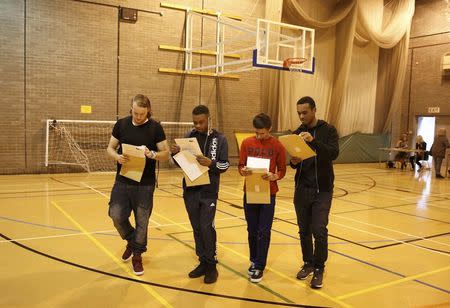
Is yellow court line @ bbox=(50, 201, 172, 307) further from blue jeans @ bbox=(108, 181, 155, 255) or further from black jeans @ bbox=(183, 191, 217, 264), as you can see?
black jeans @ bbox=(183, 191, 217, 264)

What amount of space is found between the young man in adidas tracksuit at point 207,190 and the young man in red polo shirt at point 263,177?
0.24 meters

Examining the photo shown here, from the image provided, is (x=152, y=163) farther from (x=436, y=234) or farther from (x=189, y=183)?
(x=436, y=234)

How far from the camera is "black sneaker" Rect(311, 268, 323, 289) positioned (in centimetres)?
397

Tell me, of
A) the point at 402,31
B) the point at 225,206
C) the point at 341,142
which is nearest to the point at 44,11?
the point at 225,206

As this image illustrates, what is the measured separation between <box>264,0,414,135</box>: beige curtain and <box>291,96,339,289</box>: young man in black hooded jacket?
11127 millimetres

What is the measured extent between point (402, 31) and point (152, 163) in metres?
16.4

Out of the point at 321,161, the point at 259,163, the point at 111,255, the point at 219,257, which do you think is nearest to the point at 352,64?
the point at 219,257

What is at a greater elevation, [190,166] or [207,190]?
[190,166]

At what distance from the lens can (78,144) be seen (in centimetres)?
1195

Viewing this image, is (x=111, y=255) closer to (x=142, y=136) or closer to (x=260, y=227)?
(x=142, y=136)

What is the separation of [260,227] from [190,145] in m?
1.01

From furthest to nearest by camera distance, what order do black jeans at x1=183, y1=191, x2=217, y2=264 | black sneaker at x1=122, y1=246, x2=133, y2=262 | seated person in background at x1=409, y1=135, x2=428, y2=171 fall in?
seated person in background at x1=409, y1=135, x2=428, y2=171 < black sneaker at x1=122, y1=246, x2=133, y2=262 < black jeans at x1=183, y1=191, x2=217, y2=264

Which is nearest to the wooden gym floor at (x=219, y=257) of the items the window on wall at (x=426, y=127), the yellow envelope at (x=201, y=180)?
the yellow envelope at (x=201, y=180)

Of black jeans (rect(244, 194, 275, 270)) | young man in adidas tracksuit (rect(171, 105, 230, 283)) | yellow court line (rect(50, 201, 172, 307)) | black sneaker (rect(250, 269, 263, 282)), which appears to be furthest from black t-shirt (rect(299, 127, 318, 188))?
yellow court line (rect(50, 201, 172, 307))
